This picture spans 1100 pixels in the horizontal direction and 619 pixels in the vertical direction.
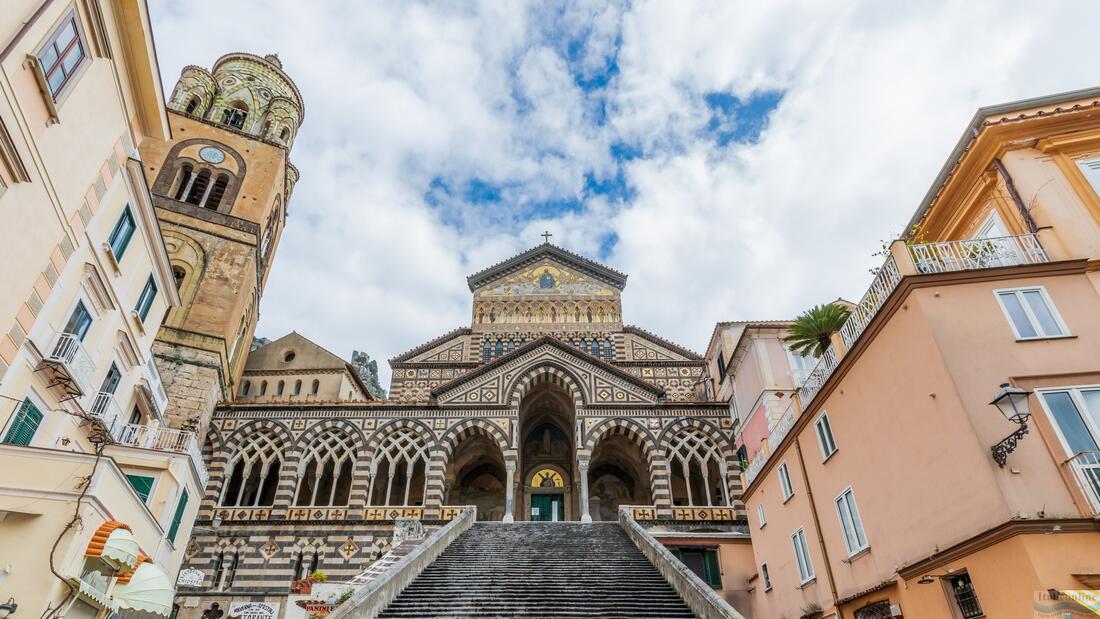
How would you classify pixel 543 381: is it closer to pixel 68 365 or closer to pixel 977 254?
pixel 68 365

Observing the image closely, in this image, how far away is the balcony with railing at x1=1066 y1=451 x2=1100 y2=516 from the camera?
8.07 metres

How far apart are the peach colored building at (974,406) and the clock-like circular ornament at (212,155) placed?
3058 cm

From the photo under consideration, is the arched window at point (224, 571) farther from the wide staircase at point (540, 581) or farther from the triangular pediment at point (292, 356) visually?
the triangular pediment at point (292, 356)

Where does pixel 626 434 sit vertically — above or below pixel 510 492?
above

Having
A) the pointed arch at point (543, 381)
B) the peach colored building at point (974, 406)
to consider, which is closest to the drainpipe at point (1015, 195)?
the peach colored building at point (974, 406)

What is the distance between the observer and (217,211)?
95.5 ft

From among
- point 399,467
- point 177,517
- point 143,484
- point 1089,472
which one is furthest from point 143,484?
point 1089,472

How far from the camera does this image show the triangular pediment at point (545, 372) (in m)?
26.1

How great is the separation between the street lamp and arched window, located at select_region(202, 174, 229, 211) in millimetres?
32293

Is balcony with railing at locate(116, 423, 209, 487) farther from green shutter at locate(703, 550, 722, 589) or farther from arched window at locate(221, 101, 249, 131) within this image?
arched window at locate(221, 101, 249, 131)

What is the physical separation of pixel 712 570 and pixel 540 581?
9816 millimetres

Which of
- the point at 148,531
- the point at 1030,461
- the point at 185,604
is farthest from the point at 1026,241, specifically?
the point at 185,604

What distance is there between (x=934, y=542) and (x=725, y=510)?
44.6ft

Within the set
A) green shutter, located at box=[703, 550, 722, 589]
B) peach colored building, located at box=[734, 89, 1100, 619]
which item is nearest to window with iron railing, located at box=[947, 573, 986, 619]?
peach colored building, located at box=[734, 89, 1100, 619]
